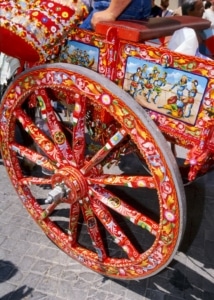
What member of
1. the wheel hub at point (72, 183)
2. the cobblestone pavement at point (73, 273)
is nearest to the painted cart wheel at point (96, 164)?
the wheel hub at point (72, 183)

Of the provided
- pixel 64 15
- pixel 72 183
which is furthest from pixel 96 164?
pixel 64 15

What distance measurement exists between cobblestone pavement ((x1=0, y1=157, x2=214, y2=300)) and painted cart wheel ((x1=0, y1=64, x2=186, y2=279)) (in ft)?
0.74

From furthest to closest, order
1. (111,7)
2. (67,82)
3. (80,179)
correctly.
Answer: (80,179) < (111,7) < (67,82)

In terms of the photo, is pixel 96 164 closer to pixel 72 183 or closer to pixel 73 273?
pixel 72 183

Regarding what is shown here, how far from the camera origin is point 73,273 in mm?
2273

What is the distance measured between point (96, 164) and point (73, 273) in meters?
0.85

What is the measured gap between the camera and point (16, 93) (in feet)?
6.00

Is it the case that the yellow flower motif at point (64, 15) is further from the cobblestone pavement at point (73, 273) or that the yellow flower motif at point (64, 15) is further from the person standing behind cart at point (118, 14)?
the cobblestone pavement at point (73, 273)

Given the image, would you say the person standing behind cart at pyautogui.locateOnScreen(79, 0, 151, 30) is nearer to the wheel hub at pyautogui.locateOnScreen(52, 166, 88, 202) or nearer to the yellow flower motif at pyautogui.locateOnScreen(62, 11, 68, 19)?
the yellow flower motif at pyautogui.locateOnScreen(62, 11, 68, 19)

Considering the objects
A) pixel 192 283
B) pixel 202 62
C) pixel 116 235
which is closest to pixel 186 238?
pixel 192 283

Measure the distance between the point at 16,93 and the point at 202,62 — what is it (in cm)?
97

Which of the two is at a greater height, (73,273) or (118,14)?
(118,14)

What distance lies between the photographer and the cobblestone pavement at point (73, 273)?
216 centimetres

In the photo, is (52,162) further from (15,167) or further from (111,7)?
(111,7)
